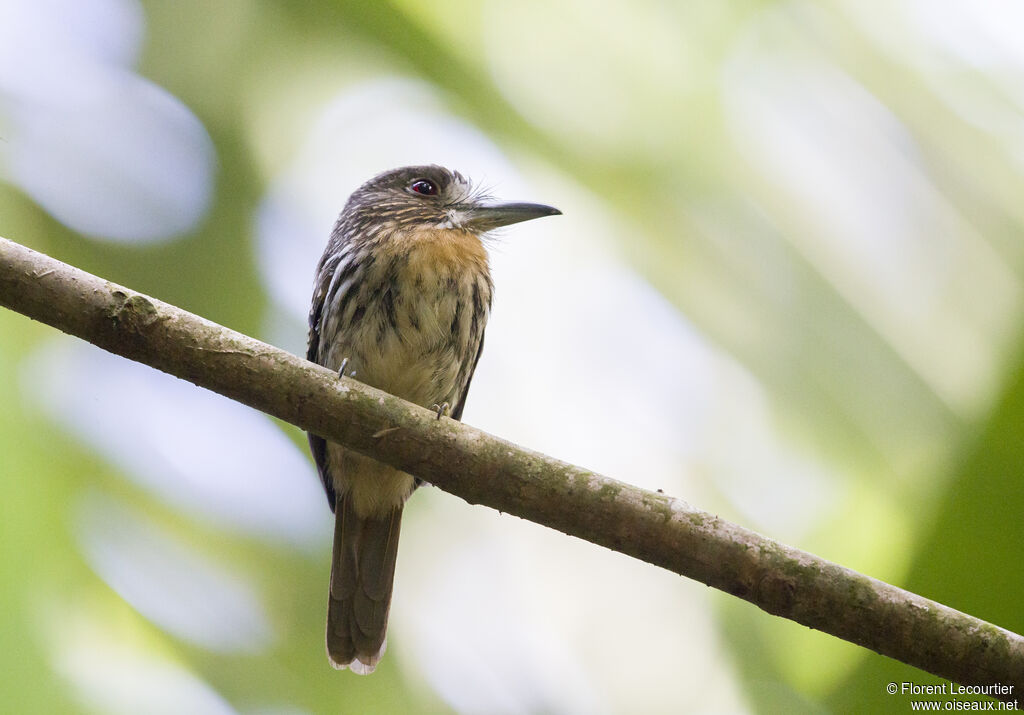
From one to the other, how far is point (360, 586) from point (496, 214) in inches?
45.9

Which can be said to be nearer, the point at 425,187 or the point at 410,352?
the point at 410,352

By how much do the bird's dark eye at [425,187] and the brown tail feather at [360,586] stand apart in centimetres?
99

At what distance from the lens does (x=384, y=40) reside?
3234 millimetres

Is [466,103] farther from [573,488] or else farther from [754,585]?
[754,585]

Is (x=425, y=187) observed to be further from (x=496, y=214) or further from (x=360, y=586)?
(x=360, y=586)

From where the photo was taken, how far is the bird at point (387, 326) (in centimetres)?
245

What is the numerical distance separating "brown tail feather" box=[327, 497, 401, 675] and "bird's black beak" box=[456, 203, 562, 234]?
2.91ft

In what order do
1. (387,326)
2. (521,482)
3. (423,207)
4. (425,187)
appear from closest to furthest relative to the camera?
(521,482) → (387,326) → (423,207) → (425,187)

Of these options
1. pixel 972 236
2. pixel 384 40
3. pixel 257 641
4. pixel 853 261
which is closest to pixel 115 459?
pixel 257 641

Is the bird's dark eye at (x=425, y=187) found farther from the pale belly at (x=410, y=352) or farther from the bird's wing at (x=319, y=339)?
the pale belly at (x=410, y=352)

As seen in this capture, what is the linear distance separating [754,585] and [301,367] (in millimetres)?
964

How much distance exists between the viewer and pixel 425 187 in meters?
2.96

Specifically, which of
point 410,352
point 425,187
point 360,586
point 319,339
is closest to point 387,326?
point 410,352

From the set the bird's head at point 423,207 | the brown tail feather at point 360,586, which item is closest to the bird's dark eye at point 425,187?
the bird's head at point 423,207
